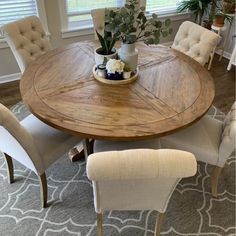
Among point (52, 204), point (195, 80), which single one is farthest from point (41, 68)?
point (195, 80)

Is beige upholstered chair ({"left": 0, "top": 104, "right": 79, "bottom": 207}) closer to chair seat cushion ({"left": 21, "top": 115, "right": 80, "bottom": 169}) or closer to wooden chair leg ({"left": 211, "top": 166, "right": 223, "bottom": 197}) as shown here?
chair seat cushion ({"left": 21, "top": 115, "right": 80, "bottom": 169})

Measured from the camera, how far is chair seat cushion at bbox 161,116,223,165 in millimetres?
1671

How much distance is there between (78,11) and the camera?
321 cm

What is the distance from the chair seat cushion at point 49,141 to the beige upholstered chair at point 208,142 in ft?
2.11

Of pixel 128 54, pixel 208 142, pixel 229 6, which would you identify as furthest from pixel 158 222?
pixel 229 6

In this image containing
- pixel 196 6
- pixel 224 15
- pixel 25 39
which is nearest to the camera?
pixel 25 39

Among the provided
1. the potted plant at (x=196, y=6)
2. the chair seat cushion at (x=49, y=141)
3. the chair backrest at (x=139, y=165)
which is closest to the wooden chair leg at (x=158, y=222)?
the chair backrest at (x=139, y=165)

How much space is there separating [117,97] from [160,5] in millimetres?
2778

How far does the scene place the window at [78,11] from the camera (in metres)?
3.11

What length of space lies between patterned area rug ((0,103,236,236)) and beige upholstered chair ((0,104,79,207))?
0.46ft

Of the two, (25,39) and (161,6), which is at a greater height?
(25,39)

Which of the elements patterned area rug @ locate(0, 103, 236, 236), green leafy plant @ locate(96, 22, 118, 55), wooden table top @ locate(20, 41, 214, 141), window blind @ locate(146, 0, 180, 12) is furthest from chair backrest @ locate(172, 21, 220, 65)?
window blind @ locate(146, 0, 180, 12)

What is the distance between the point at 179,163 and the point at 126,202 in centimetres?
47

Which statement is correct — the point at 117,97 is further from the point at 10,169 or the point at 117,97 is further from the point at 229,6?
the point at 229,6
